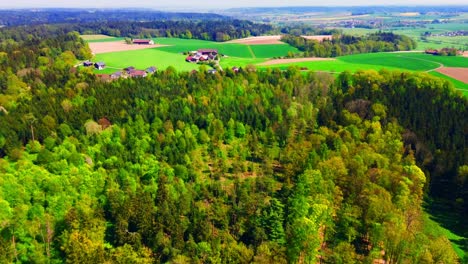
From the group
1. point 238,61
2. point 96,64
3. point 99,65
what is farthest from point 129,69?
point 238,61

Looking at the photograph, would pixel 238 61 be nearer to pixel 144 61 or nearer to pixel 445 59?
pixel 144 61

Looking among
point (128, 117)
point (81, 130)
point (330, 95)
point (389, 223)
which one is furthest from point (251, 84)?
point (389, 223)

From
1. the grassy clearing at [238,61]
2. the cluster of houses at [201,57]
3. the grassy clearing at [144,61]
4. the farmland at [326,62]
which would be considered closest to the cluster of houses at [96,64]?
the farmland at [326,62]

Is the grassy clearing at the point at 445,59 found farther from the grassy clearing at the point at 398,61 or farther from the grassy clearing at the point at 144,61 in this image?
the grassy clearing at the point at 144,61

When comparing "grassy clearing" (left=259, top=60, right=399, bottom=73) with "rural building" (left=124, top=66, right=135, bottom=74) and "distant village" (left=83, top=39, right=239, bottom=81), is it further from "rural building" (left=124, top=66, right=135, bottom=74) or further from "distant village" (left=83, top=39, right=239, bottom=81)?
"rural building" (left=124, top=66, right=135, bottom=74)

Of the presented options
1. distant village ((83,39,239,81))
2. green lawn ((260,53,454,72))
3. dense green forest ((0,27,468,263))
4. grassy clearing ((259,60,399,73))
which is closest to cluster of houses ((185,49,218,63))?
distant village ((83,39,239,81))
